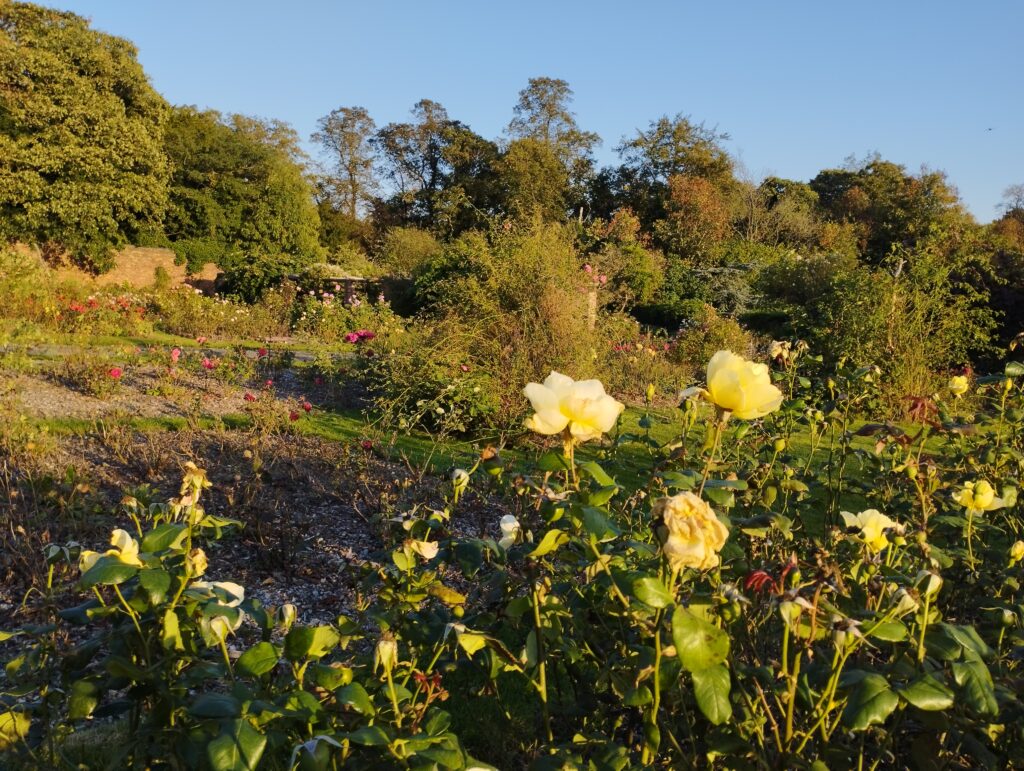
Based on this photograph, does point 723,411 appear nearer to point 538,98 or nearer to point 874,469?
point 874,469

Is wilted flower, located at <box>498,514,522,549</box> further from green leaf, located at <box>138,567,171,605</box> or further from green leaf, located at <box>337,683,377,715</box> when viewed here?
green leaf, located at <box>138,567,171,605</box>

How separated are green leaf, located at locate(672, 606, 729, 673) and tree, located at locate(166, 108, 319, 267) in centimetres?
1998

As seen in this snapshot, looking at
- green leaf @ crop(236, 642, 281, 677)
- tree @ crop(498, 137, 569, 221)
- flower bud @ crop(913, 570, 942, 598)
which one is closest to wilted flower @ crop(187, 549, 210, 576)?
green leaf @ crop(236, 642, 281, 677)

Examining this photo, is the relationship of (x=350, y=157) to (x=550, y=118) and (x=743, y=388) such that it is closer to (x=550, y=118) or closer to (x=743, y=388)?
(x=550, y=118)

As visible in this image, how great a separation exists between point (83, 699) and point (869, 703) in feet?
3.53

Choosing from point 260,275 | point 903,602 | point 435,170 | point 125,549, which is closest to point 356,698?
point 125,549

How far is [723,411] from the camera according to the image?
3.67 feet

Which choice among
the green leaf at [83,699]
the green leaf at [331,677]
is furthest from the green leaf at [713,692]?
the green leaf at [83,699]

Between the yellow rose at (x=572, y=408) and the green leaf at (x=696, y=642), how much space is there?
283 mm

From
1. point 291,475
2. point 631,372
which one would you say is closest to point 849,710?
point 291,475

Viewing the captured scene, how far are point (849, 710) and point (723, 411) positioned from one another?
1.41 ft

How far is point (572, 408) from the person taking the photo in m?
1.06

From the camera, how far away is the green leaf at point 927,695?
2.94 feet

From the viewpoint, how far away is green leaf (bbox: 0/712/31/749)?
114 centimetres
